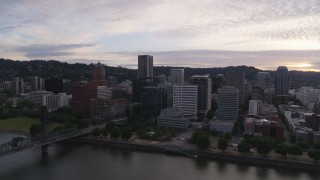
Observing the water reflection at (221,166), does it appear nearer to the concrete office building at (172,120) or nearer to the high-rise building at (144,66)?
the concrete office building at (172,120)

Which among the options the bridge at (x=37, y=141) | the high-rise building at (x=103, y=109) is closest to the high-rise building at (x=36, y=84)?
the high-rise building at (x=103, y=109)

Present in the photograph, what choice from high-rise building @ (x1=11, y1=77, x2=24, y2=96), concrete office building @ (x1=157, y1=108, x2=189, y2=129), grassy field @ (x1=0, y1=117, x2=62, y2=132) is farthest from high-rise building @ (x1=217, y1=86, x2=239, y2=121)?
high-rise building @ (x1=11, y1=77, x2=24, y2=96)

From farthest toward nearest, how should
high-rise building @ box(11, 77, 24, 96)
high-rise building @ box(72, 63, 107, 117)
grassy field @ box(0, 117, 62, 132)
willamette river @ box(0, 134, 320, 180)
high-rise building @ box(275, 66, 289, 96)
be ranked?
high-rise building @ box(275, 66, 289, 96), high-rise building @ box(11, 77, 24, 96), high-rise building @ box(72, 63, 107, 117), grassy field @ box(0, 117, 62, 132), willamette river @ box(0, 134, 320, 180)

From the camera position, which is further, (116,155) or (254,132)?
(254,132)

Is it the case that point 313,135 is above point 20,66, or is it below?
below

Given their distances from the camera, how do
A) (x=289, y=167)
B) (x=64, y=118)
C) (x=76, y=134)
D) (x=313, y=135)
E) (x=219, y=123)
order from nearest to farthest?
(x=289, y=167) < (x=313, y=135) < (x=76, y=134) < (x=219, y=123) < (x=64, y=118)

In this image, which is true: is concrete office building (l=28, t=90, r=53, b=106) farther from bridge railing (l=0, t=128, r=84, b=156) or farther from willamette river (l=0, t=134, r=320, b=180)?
willamette river (l=0, t=134, r=320, b=180)

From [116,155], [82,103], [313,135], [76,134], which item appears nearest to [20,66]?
[82,103]

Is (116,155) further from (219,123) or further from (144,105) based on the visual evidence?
(144,105)
